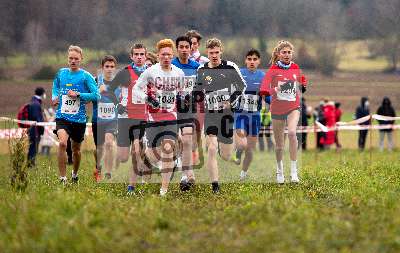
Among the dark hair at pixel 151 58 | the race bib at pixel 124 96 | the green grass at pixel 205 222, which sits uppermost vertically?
the dark hair at pixel 151 58

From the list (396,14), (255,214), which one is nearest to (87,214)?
(255,214)

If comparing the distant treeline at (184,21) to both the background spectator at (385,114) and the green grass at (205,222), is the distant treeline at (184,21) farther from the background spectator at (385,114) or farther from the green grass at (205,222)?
the green grass at (205,222)

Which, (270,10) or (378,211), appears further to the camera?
(270,10)

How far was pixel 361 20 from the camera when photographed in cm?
5128

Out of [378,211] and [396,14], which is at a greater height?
[396,14]

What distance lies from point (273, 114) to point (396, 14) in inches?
1517

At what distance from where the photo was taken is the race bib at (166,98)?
34.2ft

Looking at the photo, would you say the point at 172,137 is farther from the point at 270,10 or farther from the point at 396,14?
the point at 396,14

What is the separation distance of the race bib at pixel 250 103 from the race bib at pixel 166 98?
10.0 ft

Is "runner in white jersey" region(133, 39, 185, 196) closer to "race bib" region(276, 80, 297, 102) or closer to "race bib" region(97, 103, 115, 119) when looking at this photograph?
"race bib" region(276, 80, 297, 102)

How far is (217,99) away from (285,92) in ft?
4.52

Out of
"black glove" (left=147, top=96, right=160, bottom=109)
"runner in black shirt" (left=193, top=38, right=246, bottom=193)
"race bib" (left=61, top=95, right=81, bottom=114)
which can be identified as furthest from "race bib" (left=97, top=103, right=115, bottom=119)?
"black glove" (left=147, top=96, right=160, bottom=109)

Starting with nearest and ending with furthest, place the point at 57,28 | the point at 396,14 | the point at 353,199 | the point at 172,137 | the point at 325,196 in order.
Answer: the point at 353,199
the point at 325,196
the point at 172,137
the point at 57,28
the point at 396,14

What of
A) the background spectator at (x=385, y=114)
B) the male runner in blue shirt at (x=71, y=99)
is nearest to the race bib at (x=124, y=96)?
the male runner in blue shirt at (x=71, y=99)
